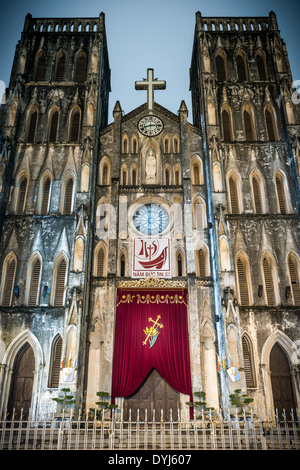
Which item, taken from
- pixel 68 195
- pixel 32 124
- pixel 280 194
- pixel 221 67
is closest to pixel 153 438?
pixel 68 195

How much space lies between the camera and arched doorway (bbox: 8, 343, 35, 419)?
18.0 metres

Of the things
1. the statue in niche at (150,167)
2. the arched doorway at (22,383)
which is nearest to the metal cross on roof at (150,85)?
the statue in niche at (150,167)

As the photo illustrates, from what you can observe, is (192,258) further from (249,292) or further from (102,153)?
(102,153)

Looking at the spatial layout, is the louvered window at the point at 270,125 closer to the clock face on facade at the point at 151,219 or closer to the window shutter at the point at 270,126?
the window shutter at the point at 270,126

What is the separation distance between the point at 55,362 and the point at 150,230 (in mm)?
7605

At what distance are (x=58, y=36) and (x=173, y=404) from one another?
21388 mm

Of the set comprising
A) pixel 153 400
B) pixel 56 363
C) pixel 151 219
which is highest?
pixel 151 219

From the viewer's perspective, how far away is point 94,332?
19547mm

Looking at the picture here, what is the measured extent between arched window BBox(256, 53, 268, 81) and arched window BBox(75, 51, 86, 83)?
→ 10.1 metres

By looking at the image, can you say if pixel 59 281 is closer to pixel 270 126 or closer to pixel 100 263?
pixel 100 263

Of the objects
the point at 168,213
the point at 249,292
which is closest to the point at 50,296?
the point at 168,213

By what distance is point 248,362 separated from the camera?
61.2ft

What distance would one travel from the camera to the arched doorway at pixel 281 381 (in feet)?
59.2

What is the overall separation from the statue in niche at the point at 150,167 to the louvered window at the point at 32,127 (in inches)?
249
